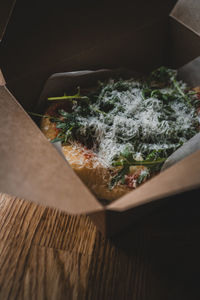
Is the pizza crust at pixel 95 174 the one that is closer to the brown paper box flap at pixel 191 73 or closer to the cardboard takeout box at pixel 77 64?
the cardboard takeout box at pixel 77 64

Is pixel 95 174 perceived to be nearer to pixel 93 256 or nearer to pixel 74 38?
pixel 93 256

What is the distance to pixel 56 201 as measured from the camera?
57 cm

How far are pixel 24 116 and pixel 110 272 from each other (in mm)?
521

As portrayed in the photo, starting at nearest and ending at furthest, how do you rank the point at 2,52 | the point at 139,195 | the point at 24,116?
the point at 139,195 < the point at 24,116 < the point at 2,52

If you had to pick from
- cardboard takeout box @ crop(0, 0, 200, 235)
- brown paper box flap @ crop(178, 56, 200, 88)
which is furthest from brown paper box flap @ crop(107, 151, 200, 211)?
brown paper box flap @ crop(178, 56, 200, 88)

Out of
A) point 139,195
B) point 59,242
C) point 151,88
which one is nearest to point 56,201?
point 139,195

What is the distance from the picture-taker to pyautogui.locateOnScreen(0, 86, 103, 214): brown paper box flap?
567 millimetres

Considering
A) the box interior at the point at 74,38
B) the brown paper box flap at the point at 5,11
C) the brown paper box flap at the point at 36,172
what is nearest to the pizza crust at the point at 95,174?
the brown paper box flap at the point at 36,172

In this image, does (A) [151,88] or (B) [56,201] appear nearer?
(B) [56,201]

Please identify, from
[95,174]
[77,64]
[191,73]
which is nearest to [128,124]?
[95,174]

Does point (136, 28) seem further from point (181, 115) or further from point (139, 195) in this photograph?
point (139, 195)

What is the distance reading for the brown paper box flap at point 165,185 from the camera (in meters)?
0.56

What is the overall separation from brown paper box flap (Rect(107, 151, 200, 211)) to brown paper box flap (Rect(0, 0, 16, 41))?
0.71m

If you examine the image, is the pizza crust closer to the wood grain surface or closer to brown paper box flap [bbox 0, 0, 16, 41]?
the wood grain surface
